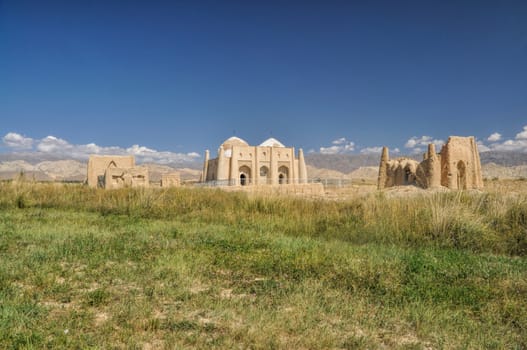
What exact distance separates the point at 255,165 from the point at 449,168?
17.1 metres

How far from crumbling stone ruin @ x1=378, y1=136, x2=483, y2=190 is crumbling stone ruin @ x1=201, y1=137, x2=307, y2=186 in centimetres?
1039

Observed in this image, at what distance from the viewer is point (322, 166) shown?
4498 inches

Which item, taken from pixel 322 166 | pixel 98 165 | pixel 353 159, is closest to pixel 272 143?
pixel 98 165

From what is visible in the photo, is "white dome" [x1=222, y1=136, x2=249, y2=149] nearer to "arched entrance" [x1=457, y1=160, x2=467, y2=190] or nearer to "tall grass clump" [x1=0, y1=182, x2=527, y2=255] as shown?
"arched entrance" [x1=457, y1=160, x2=467, y2=190]

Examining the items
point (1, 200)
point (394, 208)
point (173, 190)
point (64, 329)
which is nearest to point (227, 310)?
point (64, 329)

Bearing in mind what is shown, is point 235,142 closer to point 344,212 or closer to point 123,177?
point 123,177

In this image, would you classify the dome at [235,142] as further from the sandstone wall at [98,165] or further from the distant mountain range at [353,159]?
the distant mountain range at [353,159]

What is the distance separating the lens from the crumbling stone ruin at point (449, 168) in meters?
19.2

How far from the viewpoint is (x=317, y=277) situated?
3.70 meters

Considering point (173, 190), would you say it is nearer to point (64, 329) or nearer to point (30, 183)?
point (30, 183)

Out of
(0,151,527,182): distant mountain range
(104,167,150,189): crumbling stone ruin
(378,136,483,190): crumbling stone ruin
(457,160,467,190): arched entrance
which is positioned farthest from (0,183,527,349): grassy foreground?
(0,151,527,182): distant mountain range

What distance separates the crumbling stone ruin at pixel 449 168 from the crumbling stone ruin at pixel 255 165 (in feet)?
34.1

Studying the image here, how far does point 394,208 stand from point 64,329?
607cm

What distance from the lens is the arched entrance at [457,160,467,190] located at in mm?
20731
